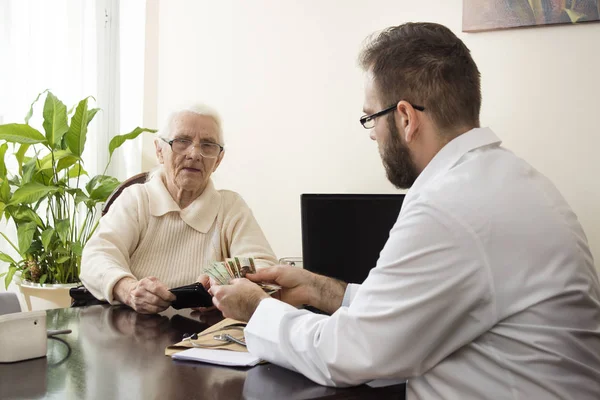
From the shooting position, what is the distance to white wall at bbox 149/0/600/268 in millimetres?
2732

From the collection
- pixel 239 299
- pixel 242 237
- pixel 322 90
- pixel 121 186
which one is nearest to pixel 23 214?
pixel 121 186

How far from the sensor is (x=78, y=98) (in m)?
4.14

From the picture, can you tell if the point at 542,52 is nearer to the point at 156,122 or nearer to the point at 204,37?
the point at 204,37

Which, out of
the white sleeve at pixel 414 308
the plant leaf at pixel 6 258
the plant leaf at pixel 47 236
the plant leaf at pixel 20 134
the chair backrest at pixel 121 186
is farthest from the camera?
the plant leaf at pixel 6 258

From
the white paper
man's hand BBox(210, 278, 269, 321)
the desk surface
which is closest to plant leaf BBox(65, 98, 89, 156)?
the desk surface

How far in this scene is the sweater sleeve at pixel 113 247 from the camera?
2197 mm

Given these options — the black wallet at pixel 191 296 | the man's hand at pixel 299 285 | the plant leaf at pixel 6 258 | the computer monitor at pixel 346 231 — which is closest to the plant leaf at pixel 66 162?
the plant leaf at pixel 6 258

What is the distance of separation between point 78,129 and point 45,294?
35.9 inches

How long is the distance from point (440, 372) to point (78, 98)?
3.47 metres

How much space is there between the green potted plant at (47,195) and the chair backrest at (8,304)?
1447 mm

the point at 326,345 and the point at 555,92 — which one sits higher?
the point at 555,92

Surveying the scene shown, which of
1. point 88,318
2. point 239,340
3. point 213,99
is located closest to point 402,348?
point 239,340

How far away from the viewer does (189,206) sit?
8.73 ft

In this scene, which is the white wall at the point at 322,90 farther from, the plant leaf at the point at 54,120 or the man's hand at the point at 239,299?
the man's hand at the point at 239,299
